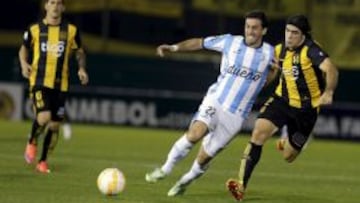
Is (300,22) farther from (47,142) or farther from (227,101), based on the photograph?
(47,142)

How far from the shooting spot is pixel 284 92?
1322 centimetres

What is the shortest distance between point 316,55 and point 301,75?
51 cm

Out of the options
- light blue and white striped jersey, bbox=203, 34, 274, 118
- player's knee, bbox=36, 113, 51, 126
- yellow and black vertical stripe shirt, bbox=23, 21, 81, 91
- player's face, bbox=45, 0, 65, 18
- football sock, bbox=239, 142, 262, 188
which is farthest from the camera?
yellow and black vertical stripe shirt, bbox=23, 21, 81, 91

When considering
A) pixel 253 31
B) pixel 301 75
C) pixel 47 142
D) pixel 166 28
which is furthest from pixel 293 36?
pixel 166 28

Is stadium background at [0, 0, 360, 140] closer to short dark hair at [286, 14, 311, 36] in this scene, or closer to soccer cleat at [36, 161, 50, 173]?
soccer cleat at [36, 161, 50, 173]

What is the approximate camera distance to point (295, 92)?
1312cm

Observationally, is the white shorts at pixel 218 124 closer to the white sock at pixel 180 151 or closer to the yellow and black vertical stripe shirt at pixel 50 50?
the white sock at pixel 180 151

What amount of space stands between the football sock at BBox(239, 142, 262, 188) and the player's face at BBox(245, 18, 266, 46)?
1.17m

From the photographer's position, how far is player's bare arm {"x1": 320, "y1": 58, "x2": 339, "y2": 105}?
1181cm

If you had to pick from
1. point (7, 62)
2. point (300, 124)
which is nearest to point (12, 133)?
point (7, 62)

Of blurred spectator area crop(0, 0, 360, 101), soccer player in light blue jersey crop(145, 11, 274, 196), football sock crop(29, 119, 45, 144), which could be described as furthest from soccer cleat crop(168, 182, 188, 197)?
blurred spectator area crop(0, 0, 360, 101)

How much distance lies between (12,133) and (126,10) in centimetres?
730

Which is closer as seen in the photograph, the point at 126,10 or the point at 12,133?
the point at 12,133

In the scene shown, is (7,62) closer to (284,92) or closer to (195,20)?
(195,20)
